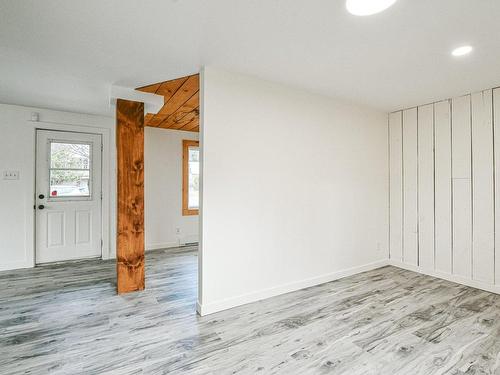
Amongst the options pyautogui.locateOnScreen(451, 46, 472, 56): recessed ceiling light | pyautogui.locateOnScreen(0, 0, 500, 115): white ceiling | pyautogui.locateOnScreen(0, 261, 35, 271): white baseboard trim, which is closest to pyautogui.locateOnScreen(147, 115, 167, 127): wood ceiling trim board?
pyautogui.locateOnScreen(0, 0, 500, 115): white ceiling

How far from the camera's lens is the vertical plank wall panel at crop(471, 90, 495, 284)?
312 centimetres

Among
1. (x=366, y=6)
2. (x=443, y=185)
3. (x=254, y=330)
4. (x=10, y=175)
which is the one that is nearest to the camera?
(x=366, y=6)

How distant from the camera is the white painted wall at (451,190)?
3.13 metres

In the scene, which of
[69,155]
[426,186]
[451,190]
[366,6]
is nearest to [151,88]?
[69,155]

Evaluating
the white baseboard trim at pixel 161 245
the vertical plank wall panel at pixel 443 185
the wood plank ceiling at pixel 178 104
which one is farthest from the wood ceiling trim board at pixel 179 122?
the vertical plank wall panel at pixel 443 185

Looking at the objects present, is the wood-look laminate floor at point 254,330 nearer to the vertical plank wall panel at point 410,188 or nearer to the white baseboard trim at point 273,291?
the white baseboard trim at point 273,291

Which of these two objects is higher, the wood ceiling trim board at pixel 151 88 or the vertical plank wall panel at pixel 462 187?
the wood ceiling trim board at pixel 151 88

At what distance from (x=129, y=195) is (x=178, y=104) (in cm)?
146

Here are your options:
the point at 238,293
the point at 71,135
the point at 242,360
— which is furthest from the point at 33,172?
the point at 242,360

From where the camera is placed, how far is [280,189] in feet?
9.86

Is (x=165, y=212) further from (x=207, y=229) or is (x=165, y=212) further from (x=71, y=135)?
(x=207, y=229)

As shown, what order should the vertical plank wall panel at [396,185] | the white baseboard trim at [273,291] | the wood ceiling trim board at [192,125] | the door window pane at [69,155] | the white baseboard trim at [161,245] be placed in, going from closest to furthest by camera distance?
the white baseboard trim at [273,291] < the vertical plank wall panel at [396,185] < the door window pane at [69,155] < the wood ceiling trim board at [192,125] < the white baseboard trim at [161,245]

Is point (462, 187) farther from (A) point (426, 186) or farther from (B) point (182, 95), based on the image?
(B) point (182, 95)

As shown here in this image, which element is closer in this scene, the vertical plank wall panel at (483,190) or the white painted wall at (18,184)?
the vertical plank wall panel at (483,190)
